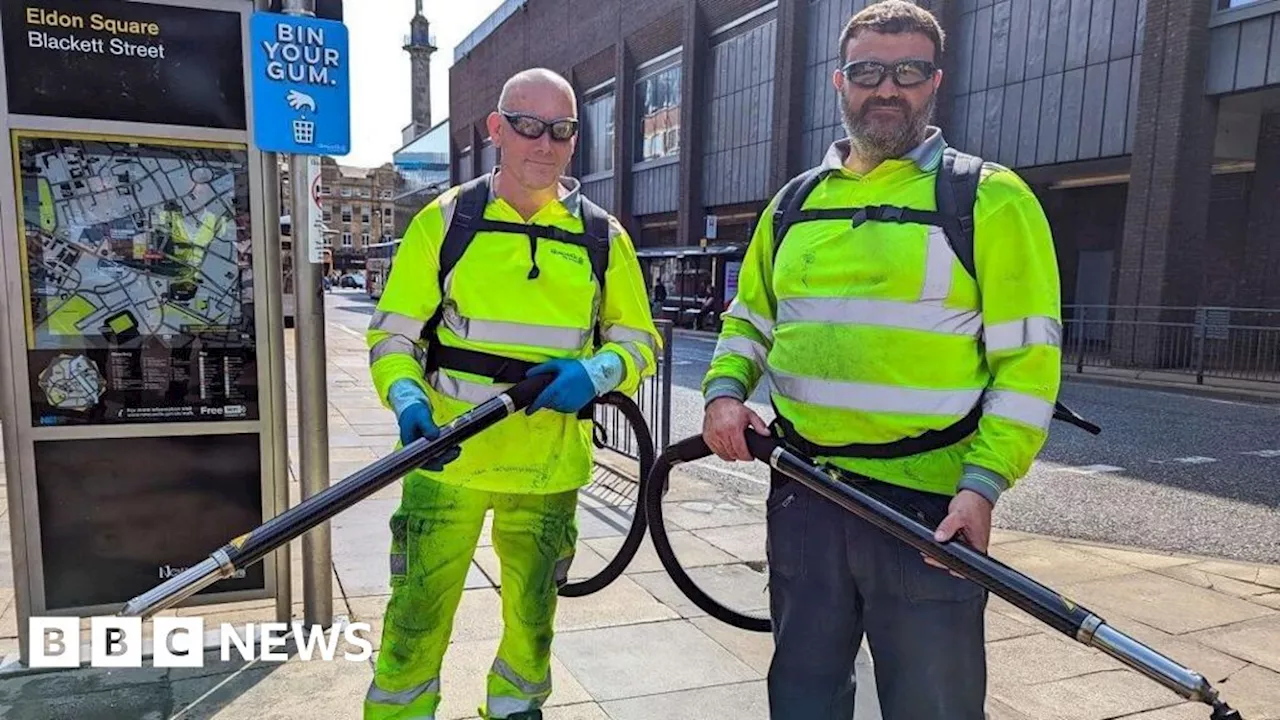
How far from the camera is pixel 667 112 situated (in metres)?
29.5

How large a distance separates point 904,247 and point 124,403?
2859mm

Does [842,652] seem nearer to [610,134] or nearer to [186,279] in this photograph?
[186,279]

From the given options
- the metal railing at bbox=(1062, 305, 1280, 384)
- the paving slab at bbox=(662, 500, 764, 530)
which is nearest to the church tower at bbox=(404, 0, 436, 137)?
the metal railing at bbox=(1062, 305, 1280, 384)

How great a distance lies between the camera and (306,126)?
3088mm

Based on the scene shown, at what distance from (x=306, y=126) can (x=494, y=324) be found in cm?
126

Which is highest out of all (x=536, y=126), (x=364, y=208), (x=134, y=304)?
(x=364, y=208)

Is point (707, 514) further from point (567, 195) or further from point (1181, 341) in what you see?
point (1181, 341)

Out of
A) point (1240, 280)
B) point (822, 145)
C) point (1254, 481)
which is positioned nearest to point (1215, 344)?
point (1240, 280)

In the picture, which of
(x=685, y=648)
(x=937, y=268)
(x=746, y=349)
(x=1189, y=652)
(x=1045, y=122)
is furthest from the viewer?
(x=1045, y=122)

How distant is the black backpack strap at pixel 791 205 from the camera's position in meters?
2.26

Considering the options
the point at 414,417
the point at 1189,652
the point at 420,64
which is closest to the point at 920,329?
the point at 414,417

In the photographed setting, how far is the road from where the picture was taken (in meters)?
5.51

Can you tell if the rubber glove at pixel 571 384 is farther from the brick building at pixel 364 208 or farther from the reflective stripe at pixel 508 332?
the brick building at pixel 364 208

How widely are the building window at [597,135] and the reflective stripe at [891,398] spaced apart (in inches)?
1261
